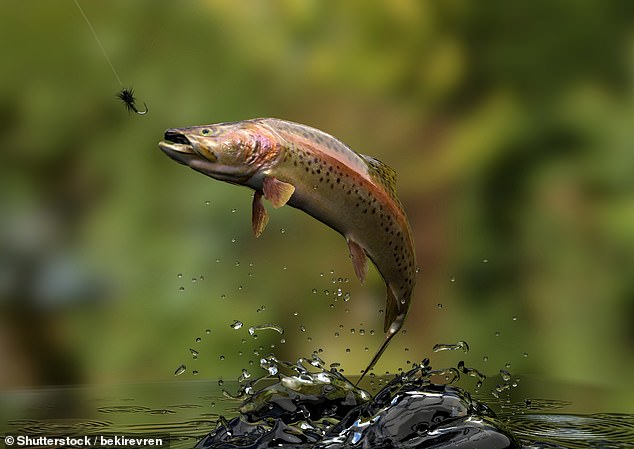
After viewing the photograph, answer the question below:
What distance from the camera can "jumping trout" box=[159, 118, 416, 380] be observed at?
2.16 m

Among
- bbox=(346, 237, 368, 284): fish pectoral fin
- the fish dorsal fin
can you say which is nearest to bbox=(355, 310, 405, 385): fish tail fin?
bbox=(346, 237, 368, 284): fish pectoral fin

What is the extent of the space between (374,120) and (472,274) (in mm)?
→ 1314

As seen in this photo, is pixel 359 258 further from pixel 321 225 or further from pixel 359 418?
pixel 321 225

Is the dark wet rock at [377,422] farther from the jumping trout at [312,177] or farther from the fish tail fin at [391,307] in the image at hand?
the jumping trout at [312,177]

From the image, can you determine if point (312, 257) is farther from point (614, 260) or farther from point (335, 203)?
point (335, 203)

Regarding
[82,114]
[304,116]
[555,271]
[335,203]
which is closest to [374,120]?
[304,116]

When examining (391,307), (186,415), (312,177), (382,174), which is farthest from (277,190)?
(186,415)

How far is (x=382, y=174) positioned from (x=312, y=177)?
9.7 inches

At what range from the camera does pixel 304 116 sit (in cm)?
658

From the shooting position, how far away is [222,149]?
216 centimetres

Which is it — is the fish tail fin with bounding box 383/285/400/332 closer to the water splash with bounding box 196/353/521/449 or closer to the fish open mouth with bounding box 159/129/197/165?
the water splash with bounding box 196/353/521/449

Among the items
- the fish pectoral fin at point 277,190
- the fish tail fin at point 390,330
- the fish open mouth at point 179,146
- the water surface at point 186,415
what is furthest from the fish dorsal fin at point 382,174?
the water surface at point 186,415

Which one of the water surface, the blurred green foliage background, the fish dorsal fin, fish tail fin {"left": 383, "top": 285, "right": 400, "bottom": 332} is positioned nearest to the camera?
the fish dorsal fin

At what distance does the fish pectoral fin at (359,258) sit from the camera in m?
2.38
